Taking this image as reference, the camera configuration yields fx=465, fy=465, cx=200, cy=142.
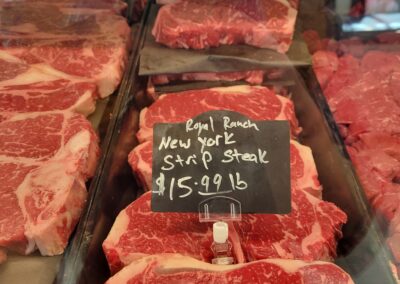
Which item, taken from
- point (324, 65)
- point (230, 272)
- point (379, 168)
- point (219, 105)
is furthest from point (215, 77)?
point (230, 272)

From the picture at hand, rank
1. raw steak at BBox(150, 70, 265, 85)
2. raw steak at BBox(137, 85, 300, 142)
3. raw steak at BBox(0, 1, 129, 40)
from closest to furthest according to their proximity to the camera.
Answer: raw steak at BBox(137, 85, 300, 142) → raw steak at BBox(150, 70, 265, 85) → raw steak at BBox(0, 1, 129, 40)

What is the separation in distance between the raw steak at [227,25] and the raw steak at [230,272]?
4.70 ft

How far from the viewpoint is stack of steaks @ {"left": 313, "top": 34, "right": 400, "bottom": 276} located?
1876 mm

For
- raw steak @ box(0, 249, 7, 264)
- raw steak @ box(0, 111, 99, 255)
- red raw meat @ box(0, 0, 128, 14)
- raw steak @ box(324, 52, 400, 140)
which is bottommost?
raw steak @ box(0, 249, 7, 264)

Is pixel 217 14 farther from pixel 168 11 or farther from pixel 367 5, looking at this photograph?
pixel 367 5

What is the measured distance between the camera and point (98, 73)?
245 cm

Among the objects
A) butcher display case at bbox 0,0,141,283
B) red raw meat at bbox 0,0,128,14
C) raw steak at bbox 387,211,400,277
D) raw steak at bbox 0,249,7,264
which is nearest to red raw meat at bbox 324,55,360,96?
raw steak at bbox 387,211,400,277

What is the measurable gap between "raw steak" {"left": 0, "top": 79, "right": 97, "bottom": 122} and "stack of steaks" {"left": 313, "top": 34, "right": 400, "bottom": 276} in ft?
4.08

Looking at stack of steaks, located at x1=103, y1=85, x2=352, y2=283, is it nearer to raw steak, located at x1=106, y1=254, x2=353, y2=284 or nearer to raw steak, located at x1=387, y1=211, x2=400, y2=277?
raw steak, located at x1=106, y1=254, x2=353, y2=284

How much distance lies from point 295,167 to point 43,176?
1.03 meters

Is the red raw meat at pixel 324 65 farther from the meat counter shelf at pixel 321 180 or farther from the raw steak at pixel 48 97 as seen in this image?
the raw steak at pixel 48 97

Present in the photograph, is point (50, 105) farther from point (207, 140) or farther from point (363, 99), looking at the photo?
point (363, 99)

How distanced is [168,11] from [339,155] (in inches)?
52.4

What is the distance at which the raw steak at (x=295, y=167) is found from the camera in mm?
1903
